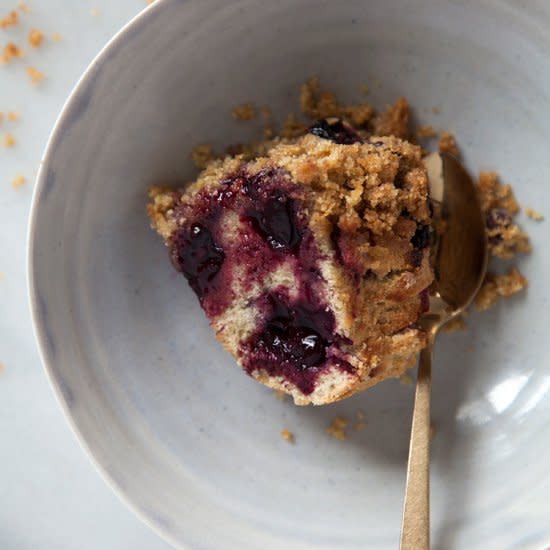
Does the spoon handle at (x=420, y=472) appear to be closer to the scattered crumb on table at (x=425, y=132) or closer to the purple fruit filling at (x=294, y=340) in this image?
the purple fruit filling at (x=294, y=340)

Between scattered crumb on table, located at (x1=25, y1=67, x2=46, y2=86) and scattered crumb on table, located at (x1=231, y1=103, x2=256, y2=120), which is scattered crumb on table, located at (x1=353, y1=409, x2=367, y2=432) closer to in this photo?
scattered crumb on table, located at (x1=231, y1=103, x2=256, y2=120)

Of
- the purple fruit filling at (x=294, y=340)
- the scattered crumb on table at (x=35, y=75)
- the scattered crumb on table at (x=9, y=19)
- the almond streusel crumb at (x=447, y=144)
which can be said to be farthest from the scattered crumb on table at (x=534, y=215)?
the scattered crumb on table at (x=9, y=19)

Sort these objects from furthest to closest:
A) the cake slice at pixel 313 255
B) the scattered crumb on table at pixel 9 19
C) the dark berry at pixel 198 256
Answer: the scattered crumb on table at pixel 9 19, the dark berry at pixel 198 256, the cake slice at pixel 313 255

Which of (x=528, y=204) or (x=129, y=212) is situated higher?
(x=129, y=212)

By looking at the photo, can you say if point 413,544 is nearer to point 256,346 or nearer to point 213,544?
point 213,544

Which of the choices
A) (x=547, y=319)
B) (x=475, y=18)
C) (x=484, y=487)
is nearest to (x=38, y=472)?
(x=484, y=487)

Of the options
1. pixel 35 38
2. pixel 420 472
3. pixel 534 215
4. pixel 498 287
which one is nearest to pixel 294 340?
pixel 420 472

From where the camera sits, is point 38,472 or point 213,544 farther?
point 38,472
